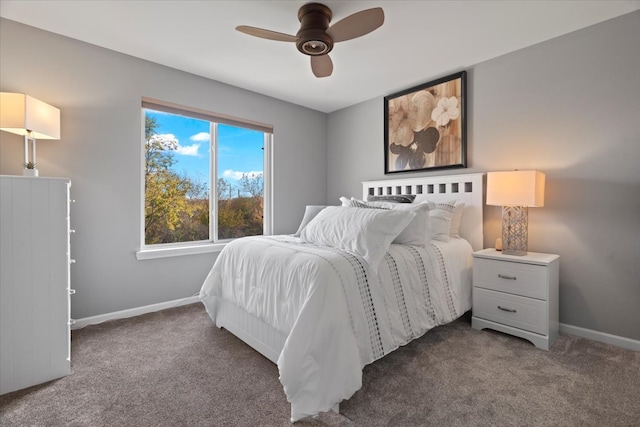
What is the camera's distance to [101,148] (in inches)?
105

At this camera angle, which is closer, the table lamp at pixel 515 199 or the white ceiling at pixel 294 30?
the white ceiling at pixel 294 30

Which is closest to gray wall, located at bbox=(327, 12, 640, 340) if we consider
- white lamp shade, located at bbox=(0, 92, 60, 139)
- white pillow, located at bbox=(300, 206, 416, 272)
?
white pillow, located at bbox=(300, 206, 416, 272)

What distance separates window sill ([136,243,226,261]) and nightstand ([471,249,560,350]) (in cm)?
272

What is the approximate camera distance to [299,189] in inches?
168

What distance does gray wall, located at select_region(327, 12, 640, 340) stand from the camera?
221 cm

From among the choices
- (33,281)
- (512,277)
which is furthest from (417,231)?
(33,281)

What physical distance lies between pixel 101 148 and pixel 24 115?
69cm

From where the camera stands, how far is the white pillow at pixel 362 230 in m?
1.90

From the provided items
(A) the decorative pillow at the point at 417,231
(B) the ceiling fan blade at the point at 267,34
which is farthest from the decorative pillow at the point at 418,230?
(B) the ceiling fan blade at the point at 267,34

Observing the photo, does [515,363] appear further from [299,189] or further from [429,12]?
[299,189]

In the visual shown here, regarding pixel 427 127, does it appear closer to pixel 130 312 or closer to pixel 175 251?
pixel 175 251

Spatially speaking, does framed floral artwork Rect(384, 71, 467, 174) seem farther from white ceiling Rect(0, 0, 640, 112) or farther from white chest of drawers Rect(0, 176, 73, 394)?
white chest of drawers Rect(0, 176, 73, 394)

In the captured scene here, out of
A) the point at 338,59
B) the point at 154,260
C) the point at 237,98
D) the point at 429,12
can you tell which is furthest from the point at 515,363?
the point at 237,98

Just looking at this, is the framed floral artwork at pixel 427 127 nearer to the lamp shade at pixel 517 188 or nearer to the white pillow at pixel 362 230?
the lamp shade at pixel 517 188
